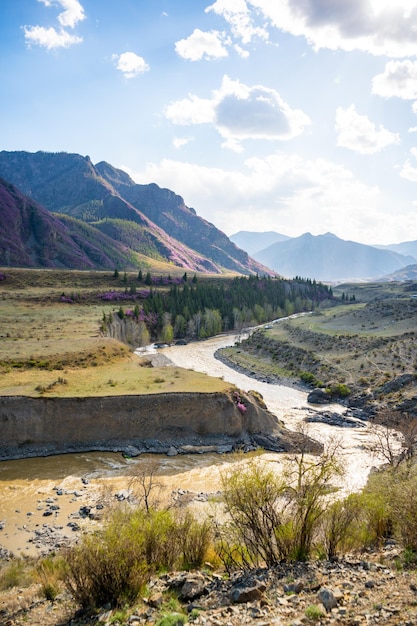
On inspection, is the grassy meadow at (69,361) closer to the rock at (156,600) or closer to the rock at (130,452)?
the rock at (130,452)

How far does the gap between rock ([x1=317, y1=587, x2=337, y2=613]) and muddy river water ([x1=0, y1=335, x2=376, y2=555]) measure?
56.7ft

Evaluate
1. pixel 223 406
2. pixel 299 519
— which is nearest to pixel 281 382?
pixel 223 406

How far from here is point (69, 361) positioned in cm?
5225

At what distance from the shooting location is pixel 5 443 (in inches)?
1501

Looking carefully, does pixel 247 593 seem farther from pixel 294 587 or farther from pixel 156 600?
pixel 156 600

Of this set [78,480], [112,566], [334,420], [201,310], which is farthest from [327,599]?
[201,310]

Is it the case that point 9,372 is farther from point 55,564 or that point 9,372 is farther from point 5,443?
point 55,564

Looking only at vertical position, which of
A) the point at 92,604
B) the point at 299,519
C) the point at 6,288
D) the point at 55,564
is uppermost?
the point at 6,288

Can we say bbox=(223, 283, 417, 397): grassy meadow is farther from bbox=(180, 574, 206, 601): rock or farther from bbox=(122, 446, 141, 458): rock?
bbox=(180, 574, 206, 601): rock

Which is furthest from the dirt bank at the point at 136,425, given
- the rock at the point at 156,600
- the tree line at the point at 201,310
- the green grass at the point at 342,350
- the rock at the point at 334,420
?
the tree line at the point at 201,310

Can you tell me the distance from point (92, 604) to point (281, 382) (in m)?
58.8

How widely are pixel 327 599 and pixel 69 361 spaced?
45.2 meters

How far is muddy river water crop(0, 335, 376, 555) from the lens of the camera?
91.2ft

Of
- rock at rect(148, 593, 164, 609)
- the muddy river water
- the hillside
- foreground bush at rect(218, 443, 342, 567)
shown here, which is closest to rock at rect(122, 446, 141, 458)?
the muddy river water
